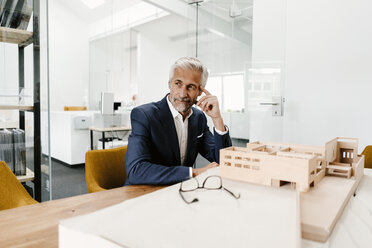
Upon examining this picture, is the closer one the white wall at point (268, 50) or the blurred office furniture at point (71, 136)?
the white wall at point (268, 50)

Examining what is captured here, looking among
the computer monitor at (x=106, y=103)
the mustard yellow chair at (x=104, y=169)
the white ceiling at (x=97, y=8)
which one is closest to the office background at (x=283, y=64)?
the mustard yellow chair at (x=104, y=169)

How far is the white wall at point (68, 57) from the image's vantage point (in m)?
7.52

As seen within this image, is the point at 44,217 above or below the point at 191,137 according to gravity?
below

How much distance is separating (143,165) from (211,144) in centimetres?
69

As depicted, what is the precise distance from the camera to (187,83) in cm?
156

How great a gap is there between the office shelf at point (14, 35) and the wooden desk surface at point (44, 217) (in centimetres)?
152

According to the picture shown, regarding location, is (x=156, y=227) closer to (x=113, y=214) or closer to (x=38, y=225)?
(x=113, y=214)

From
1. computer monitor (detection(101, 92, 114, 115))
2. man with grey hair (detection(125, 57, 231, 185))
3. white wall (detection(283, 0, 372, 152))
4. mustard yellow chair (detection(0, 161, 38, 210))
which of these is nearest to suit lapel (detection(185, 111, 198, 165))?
Answer: man with grey hair (detection(125, 57, 231, 185))

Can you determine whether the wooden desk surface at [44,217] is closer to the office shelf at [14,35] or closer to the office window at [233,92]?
the office shelf at [14,35]

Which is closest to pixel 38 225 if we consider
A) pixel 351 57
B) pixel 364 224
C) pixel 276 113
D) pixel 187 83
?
pixel 364 224

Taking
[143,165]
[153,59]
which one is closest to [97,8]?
[153,59]

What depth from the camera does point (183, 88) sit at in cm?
156

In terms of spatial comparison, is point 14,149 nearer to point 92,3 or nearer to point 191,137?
point 191,137

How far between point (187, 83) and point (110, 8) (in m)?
6.15
